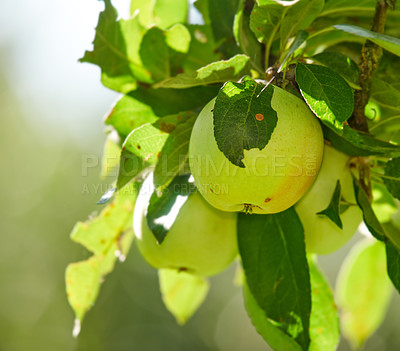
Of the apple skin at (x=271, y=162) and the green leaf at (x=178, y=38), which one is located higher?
the green leaf at (x=178, y=38)

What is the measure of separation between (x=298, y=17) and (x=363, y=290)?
0.94 meters

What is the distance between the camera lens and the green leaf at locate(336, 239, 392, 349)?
4.68 ft

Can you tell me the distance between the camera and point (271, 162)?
746 mm

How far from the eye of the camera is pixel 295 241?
36.2 inches

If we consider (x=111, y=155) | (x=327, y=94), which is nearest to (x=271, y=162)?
(x=327, y=94)

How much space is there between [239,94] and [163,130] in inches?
8.5

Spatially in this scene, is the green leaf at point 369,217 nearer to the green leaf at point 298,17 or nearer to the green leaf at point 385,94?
the green leaf at point 385,94

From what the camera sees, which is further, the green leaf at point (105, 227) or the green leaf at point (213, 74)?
the green leaf at point (105, 227)

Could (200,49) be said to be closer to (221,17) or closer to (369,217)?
(221,17)

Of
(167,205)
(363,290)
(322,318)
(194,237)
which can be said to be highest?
(167,205)

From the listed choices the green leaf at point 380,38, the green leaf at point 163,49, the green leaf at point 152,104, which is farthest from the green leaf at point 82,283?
the green leaf at point 380,38

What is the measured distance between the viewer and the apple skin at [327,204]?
3.09ft

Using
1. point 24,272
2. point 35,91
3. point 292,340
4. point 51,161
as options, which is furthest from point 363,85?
point 24,272

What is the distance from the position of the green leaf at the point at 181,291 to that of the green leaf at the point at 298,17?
0.78 metres
